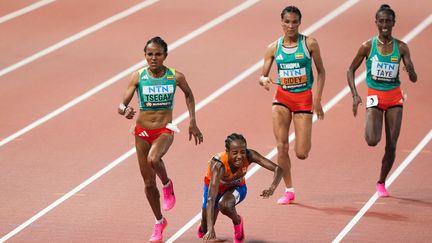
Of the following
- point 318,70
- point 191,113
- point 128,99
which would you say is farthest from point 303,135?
point 128,99

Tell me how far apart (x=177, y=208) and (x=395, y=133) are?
2.45m

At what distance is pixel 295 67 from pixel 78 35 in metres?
7.67

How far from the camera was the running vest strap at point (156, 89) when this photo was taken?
10.6m

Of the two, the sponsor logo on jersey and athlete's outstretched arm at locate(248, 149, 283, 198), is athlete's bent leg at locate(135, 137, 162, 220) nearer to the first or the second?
athlete's outstretched arm at locate(248, 149, 283, 198)

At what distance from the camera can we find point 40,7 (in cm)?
2022

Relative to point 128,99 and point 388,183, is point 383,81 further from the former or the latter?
point 128,99

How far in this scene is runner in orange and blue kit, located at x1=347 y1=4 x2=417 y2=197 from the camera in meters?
11.9

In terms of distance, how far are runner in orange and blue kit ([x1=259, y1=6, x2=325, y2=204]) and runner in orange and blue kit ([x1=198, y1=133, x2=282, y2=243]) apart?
1548mm

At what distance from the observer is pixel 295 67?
11766mm

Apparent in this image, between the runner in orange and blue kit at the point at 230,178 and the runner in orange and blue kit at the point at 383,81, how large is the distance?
199 cm

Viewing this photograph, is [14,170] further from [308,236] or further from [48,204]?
[308,236]

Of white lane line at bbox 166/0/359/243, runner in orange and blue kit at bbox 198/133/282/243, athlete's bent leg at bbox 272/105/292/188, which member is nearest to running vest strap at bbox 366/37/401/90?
athlete's bent leg at bbox 272/105/292/188

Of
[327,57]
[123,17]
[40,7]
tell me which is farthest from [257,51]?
[40,7]

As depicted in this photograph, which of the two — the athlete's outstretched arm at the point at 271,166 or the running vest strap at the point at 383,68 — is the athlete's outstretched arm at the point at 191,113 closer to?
the athlete's outstretched arm at the point at 271,166
